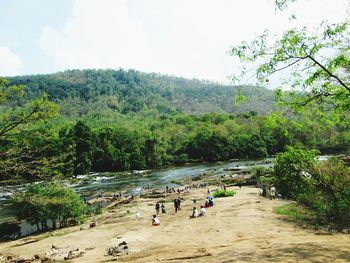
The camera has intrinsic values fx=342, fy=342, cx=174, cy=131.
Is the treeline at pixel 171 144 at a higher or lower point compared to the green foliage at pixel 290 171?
higher

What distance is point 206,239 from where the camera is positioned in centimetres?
2234

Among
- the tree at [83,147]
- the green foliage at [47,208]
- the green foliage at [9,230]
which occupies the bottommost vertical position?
the green foliage at [9,230]

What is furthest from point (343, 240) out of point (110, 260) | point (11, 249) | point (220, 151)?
point (220, 151)

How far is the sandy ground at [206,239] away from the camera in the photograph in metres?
15.6

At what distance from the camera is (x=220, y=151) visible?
119688mm

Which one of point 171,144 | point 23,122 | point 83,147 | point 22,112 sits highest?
point 83,147

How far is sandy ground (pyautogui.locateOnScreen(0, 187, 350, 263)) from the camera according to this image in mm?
15555

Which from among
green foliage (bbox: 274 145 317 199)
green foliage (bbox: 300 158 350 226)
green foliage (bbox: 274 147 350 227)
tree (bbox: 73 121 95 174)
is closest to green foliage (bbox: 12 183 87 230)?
green foliage (bbox: 274 145 317 199)

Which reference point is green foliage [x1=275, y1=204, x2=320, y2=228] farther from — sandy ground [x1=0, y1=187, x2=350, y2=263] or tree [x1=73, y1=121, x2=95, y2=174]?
tree [x1=73, y1=121, x2=95, y2=174]

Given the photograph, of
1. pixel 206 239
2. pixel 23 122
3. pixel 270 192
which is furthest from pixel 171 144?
pixel 23 122

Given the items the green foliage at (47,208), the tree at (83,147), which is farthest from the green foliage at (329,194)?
the tree at (83,147)

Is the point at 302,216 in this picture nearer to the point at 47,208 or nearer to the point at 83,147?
the point at 47,208

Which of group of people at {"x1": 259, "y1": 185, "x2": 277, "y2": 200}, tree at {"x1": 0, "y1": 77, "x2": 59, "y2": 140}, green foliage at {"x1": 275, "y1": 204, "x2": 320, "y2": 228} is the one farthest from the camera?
group of people at {"x1": 259, "y1": 185, "x2": 277, "y2": 200}

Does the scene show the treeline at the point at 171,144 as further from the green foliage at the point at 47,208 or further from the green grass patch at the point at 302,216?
the green grass patch at the point at 302,216
